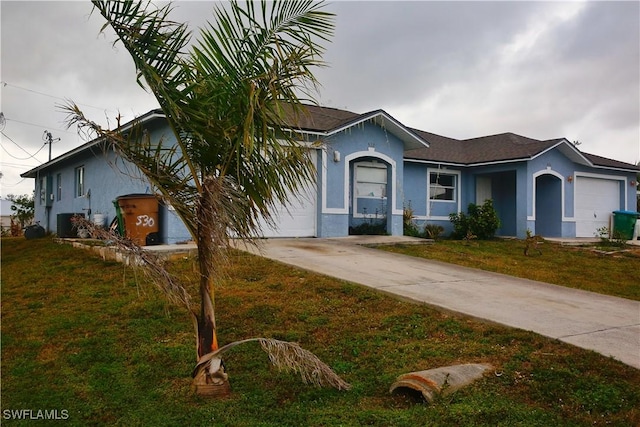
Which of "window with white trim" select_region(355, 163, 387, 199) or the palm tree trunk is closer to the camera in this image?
the palm tree trunk

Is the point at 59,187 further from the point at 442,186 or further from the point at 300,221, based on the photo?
the point at 442,186

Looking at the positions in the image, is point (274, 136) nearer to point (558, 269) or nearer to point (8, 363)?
point (8, 363)

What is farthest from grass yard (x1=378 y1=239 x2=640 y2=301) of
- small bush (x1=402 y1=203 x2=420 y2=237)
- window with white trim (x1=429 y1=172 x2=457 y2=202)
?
window with white trim (x1=429 y1=172 x2=457 y2=202)

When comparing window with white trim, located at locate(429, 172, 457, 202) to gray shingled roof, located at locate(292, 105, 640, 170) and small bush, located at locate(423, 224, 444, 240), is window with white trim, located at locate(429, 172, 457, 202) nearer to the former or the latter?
gray shingled roof, located at locate(292, 105, 640, 170)

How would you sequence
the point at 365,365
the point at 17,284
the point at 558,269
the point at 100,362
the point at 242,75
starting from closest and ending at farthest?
1. the point at 242,75
2. the point at 365,365
3. the point at 100,362
4. the point at 17,284
5. the point at 558,269

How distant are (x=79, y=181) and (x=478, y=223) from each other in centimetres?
1513

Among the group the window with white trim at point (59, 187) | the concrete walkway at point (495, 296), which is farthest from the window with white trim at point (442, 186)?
the window with white trim at point (59, 187)

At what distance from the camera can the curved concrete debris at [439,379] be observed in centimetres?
383

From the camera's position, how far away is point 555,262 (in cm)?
1170

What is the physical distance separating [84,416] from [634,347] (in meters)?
5.12

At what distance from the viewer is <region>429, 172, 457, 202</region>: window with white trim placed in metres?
18.7

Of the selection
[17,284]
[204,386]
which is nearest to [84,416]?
[204,386]

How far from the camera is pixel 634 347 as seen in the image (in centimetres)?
487

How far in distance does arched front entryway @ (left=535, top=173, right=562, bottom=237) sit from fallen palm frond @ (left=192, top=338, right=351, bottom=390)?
16696 millimetres
